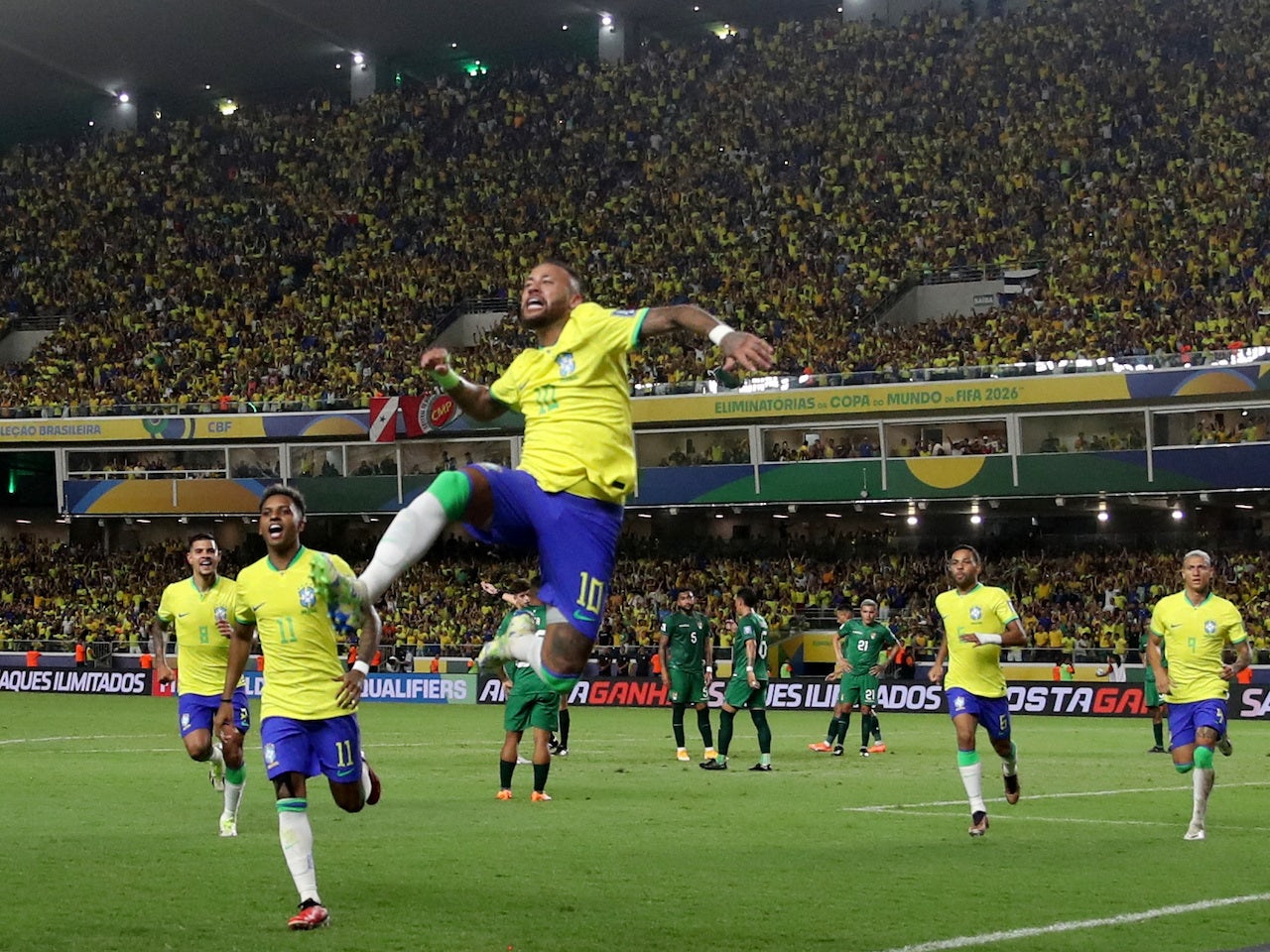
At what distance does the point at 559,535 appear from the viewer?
7.59 metres

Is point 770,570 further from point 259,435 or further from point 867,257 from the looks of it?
point 259,435

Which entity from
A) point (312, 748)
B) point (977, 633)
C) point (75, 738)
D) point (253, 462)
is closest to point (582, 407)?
point (312, 748)

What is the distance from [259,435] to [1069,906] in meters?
43.4

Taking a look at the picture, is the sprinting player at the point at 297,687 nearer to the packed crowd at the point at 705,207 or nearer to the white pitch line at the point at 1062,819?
the white pitch line at the point at 1062,819

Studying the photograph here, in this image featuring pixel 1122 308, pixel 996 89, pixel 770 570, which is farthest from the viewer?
pixel 996 89

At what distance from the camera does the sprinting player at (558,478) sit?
7.38 metres

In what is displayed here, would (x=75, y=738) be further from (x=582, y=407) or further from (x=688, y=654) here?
(x=582, y=407)

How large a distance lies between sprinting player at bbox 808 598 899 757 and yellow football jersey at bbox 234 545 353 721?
49.4ft

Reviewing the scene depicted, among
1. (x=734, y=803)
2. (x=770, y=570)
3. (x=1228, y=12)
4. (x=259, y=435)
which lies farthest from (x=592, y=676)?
(x=1228, y=12)

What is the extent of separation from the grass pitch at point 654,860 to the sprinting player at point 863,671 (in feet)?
3.36

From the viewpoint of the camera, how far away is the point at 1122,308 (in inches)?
1794

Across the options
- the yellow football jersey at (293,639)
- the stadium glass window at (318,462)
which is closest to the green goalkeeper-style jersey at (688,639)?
the yellow football jersey at (293,639)

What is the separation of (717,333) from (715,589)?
137 ft

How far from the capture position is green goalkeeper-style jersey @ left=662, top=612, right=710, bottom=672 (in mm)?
23859
